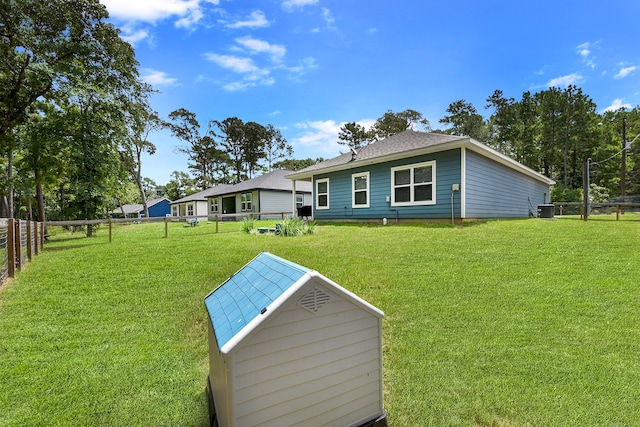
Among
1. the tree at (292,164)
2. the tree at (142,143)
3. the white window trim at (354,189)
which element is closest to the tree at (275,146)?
the tree at (292,164)

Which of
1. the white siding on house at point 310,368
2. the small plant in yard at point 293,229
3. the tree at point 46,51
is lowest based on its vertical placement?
the white siding on house at point 310,368

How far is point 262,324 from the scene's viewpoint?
1.54m

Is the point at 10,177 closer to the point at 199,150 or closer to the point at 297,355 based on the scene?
the point at 297,355

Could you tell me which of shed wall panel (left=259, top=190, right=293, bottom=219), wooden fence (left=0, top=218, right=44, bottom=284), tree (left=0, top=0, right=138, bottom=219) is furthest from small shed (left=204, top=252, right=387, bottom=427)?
shed wall panel (left=259, top=190, right=293, bottom=219)

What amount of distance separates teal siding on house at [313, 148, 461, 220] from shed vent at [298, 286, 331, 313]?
28.6 feet

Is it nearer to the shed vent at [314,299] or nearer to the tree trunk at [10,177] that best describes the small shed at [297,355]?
the shed vent at [314,299]

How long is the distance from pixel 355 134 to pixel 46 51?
2886cm

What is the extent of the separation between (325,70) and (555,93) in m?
27.3

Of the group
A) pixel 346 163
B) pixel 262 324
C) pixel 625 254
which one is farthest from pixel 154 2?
pixel 625 254

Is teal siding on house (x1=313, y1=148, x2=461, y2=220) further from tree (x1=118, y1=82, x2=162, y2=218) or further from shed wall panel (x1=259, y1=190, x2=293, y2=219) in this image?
tree (x1=118, y1=82, x2=162, y2=218)

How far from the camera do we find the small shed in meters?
1.53

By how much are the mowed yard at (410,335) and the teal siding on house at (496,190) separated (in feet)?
12.5

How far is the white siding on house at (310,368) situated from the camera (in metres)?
1.55

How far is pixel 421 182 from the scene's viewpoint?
10.2 m
